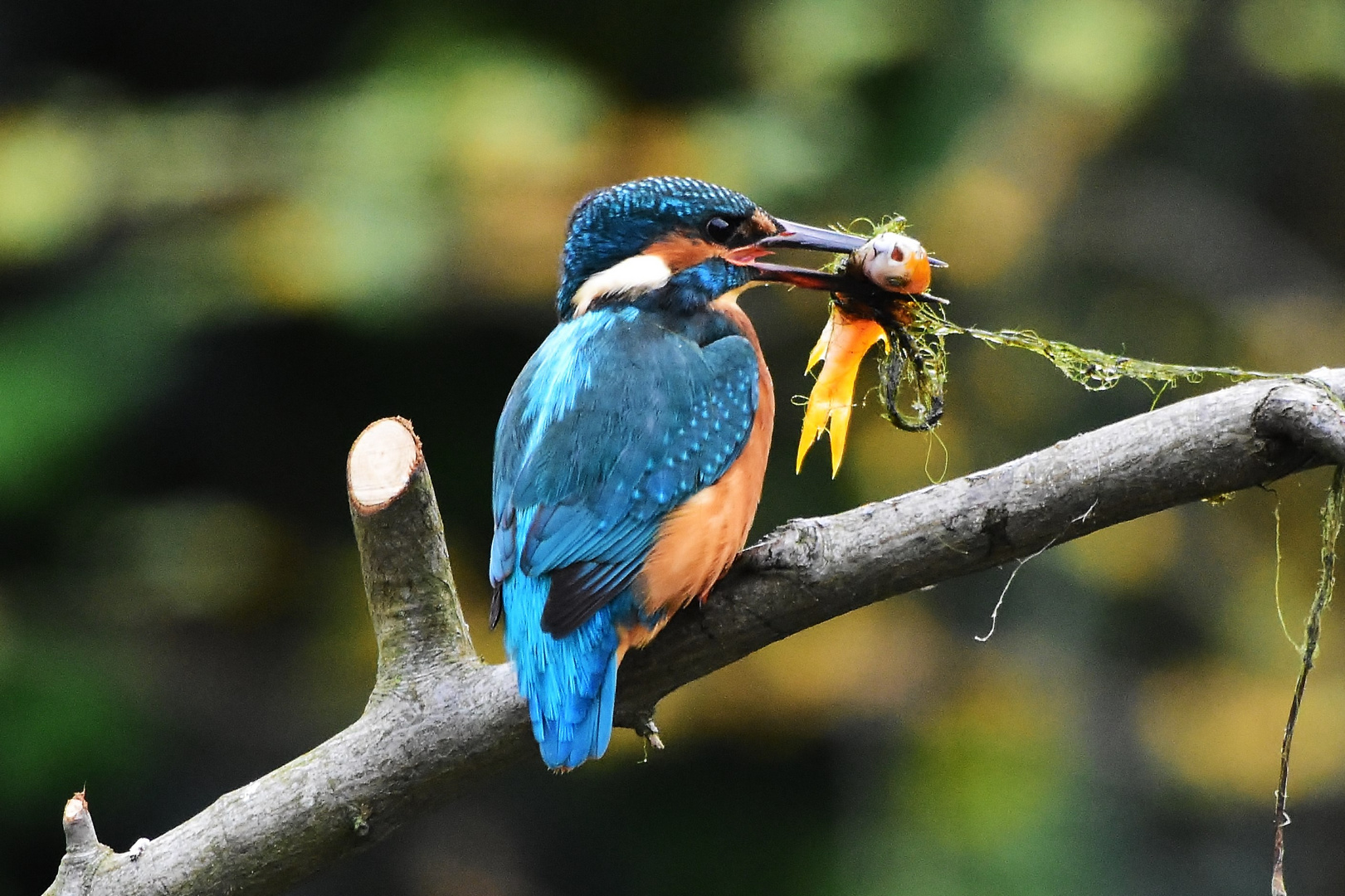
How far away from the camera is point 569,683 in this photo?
216cm

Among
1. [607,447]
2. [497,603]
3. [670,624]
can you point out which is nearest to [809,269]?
[607,447]

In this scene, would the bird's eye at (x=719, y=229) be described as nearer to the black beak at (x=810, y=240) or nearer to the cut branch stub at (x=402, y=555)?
the black beak at (x=810, y=240)

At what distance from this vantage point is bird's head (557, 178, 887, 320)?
2752 mm

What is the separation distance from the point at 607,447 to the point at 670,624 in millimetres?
337

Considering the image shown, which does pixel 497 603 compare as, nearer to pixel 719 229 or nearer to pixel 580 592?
pixel 580 592

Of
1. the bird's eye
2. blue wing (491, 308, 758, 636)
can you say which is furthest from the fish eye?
blue wing (491, 308, 758, 636)

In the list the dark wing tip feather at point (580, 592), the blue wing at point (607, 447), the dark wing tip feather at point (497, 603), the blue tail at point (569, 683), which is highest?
the blue wing at point (607, 447)

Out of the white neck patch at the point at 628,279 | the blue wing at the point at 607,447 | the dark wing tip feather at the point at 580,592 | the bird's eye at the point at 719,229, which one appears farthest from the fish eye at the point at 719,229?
the dark wing tip feather at the point at 580,592

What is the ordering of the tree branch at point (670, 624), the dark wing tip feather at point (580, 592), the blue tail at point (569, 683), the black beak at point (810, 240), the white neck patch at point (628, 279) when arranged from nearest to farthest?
the tree branch at point (670, 624) < the blue tail at point (569, 683) < the dark wing tip feather at point (580, 592) < the black beak at point (810, 240) < the white neck patch at point (628, 279)

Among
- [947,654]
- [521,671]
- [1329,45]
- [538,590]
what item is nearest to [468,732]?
[521,671]

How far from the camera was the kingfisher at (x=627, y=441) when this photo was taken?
2258 millimetres

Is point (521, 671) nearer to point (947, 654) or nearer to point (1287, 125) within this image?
point (947, 654)

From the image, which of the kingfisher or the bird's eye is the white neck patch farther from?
the bird's eye

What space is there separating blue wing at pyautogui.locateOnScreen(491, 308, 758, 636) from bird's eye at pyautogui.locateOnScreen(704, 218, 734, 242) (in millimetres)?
230
